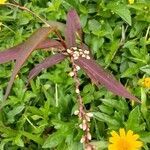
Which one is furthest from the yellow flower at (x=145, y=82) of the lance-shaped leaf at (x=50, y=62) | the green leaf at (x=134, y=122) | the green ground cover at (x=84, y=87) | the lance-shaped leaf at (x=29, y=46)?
the lance-shaped leaf at (x=29, y=46)

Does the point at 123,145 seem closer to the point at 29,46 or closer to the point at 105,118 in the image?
the point at 105,118

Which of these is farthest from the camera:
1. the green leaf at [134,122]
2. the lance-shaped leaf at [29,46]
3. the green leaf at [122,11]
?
the green leaf at [122,11]

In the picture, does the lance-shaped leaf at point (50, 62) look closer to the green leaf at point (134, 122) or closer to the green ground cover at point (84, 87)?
the green ground cover at point (84, 87)

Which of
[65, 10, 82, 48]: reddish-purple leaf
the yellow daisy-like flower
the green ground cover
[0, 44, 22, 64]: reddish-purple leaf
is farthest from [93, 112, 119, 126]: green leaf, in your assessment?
[0, 44, 22, 64]: reddish-purple leaf

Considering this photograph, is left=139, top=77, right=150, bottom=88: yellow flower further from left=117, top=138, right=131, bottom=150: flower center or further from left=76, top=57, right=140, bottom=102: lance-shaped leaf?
left=76, top=57, right=140, bottom=102: lance-shaped leaf

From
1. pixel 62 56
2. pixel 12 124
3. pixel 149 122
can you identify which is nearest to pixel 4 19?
pixel 12 124

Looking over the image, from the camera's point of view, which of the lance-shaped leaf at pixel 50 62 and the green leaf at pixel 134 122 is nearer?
the lance-shaped leaf at pixel 50 62

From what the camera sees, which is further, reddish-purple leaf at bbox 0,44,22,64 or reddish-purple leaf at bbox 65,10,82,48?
reddish-purple leaf at bbox 65,10,82,48
